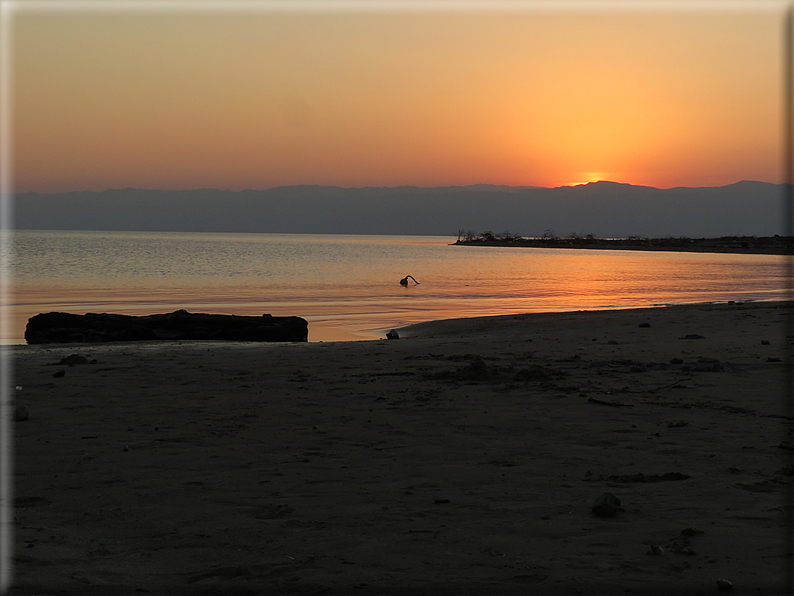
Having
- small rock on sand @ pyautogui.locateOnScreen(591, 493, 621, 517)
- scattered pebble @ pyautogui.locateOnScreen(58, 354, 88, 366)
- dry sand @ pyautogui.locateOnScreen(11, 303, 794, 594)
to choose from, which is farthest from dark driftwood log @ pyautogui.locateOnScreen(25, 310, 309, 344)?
small rock on sand @ pyautogui.locateOnScreen(591, 493, 621, 517)

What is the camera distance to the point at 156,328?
16.4m

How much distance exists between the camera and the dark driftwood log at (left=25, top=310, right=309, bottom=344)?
16.0 meters

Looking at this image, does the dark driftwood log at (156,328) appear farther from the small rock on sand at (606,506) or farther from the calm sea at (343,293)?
the small rock on sand at (606,506)

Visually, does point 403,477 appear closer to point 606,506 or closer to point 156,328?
point 606,506

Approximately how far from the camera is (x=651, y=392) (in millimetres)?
8422

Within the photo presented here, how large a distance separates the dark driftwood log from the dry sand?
545cm

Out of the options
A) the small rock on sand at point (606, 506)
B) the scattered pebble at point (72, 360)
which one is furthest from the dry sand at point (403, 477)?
the scattered pebble at point (72, 360)

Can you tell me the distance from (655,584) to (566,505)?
1.15 meters

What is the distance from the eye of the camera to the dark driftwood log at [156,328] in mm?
16000

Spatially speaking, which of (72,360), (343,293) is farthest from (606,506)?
(343,293)

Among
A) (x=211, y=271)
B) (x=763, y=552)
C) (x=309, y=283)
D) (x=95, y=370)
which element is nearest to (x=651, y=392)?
(x=763, y=552)

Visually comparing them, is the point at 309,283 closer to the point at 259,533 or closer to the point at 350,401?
the point at 350,401

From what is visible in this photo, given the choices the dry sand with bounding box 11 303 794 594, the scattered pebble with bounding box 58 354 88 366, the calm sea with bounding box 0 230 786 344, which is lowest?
the dry sand with bounding box 11 303 794 594

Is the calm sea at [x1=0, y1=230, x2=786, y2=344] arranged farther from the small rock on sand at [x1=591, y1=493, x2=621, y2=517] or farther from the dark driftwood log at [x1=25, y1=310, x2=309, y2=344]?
the small rock on sand at [x1=591, y1=493, x2=621, y2=517]
